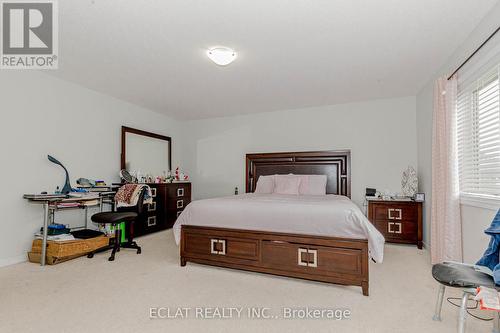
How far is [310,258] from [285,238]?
0.30m

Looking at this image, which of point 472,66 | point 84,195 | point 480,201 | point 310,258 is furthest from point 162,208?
point 472,66

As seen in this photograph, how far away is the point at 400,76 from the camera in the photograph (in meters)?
3.60

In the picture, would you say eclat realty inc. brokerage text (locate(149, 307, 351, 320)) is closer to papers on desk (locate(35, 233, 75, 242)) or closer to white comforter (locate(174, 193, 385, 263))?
white comforter (locate(174, 193, 385, 263))

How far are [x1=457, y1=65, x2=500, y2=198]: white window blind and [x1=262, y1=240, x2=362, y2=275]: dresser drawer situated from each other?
1.37 m

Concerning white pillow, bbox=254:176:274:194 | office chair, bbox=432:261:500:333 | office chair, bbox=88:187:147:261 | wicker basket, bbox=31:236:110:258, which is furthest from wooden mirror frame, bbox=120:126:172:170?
office chair, bbox=432:261:500:333

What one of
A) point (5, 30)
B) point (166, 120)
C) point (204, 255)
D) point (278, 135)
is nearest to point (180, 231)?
point (204, 255)

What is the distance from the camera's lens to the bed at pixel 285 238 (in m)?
2.33

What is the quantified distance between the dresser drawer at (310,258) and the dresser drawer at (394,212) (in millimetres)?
2048

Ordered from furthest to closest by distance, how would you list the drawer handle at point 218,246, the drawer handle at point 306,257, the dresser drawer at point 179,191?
the dresser drawer at point 179,191, the drawer handle at point 218,246, the drawer handle at point 306,257

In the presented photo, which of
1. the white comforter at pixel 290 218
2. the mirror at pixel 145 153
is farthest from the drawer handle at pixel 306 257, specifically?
the mirror at pixel 145 153

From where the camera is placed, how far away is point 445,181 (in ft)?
9.30

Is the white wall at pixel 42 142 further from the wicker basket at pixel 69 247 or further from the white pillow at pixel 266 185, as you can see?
the white pillow at pixel 266 185

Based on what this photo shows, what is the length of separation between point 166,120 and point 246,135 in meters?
1.86

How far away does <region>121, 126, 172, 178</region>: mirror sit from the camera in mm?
4750
